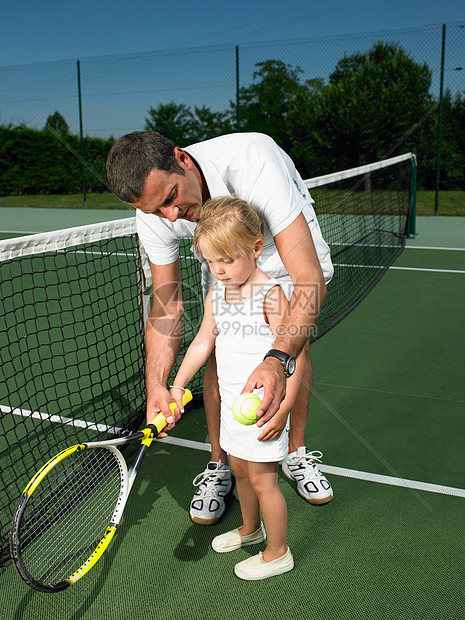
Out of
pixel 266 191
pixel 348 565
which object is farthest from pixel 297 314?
pixel 348 565

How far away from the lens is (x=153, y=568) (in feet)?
6.60

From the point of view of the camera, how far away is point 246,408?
1.69 meters

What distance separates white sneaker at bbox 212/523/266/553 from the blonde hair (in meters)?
1.03

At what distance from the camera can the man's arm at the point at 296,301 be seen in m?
1.61

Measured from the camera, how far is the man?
1.77 meters

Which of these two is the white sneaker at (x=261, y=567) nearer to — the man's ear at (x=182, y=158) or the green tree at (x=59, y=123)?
the man's ear at (x=182, y=158)

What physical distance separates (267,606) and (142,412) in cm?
139

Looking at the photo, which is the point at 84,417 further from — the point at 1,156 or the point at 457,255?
the point at 1,156

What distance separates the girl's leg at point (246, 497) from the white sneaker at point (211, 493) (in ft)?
0.49

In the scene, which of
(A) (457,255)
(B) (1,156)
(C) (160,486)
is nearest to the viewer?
(C) (160,486)

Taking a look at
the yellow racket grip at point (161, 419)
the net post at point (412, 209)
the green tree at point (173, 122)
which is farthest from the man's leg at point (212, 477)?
the green tree at point (173, 122)

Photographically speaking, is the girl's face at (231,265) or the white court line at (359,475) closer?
the girl's face at (231,265)

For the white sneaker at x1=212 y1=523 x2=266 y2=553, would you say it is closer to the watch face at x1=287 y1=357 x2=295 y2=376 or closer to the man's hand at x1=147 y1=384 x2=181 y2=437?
the man's hand at x1=147 y1=384 x2=181 y2=437

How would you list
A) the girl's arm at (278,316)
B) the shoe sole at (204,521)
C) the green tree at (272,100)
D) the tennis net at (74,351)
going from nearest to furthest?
the girl's arm at (278,316), the shoe sole at (204,521), the tennis net at (74,351), the green tree at (272,100)
